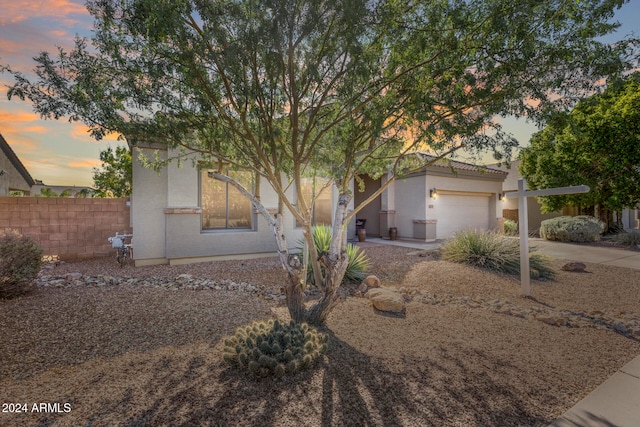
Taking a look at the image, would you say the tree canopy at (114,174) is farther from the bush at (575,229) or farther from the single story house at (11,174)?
the bush at (575,229)

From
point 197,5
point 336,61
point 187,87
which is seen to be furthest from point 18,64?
point 336,61

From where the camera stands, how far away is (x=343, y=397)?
8.09 ft

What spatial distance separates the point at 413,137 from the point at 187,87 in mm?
3208

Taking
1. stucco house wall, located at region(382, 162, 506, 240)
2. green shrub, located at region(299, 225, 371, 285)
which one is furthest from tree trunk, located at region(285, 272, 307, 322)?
stucco house wall, located at region(382, 162, 506, 240)

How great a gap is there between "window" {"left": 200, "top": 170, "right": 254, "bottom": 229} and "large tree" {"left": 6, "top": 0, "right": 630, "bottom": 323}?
540 centimetres

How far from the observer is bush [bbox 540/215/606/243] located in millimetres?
13074

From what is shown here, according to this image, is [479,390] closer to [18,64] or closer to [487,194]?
[18,64]

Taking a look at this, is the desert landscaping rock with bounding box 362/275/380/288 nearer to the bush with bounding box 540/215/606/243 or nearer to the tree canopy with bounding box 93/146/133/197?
the bush with bounding box 540/215/606/243

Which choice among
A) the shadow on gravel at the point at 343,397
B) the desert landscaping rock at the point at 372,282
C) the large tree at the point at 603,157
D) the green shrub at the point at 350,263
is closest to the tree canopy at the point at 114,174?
the green shrub at the point at 350,263

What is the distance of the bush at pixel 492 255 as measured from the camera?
24.6 ft

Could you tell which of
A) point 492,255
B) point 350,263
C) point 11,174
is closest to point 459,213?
point 492,255

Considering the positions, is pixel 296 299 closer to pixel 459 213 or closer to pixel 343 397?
pixel 343 397

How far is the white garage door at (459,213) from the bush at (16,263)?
1407 cm

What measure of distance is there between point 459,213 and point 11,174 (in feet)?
76.8
